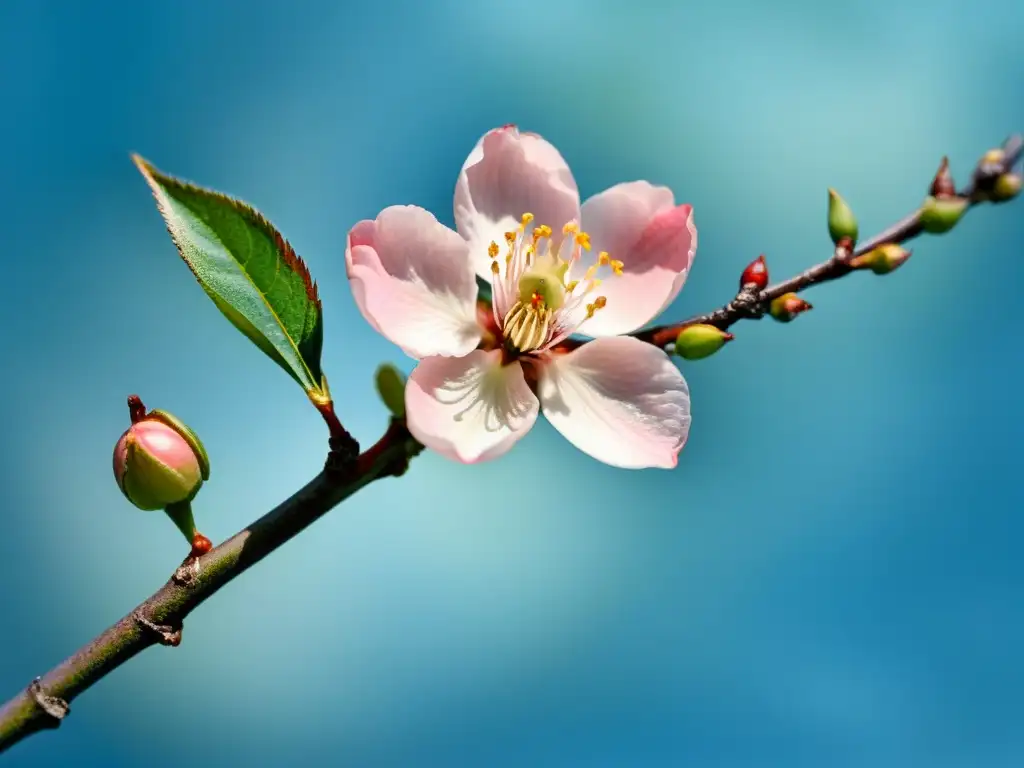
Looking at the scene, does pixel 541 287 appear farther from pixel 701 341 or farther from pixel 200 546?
pixel 200 546

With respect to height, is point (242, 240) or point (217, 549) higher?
point (242, 240)

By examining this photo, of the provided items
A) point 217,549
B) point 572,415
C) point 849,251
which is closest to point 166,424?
point 217,549

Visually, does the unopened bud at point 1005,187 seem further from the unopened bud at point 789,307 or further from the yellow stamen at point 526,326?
the yellow stamen at point 526,326

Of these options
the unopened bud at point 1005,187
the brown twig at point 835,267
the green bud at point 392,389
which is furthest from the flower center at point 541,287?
the unopened bud at point 1005,187

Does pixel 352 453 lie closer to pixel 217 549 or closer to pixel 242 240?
pixel 217 549

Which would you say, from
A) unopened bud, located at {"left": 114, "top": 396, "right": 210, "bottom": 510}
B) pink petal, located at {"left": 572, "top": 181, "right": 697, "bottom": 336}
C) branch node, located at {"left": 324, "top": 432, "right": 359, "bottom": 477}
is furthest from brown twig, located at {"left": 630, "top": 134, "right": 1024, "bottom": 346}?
unopened bud, located at {"left": 114, "top": 396, "right": 210, "bottom": 510}

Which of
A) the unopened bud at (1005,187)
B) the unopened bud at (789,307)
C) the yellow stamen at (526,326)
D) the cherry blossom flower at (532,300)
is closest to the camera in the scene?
the unopened bud at (1005,187)

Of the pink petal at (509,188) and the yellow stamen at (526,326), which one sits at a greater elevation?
the pink petal at (509,188)
